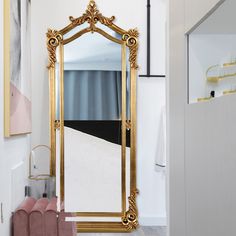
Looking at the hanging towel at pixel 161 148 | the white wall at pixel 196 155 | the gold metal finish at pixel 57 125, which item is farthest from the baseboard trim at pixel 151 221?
the white wall at pixel 196 155

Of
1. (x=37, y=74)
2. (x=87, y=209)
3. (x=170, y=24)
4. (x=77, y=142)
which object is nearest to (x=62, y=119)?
(x=77, y=142)

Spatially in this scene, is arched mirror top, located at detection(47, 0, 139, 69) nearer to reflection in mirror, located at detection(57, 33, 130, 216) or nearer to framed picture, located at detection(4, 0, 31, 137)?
reflection in mirror, located at detection(57, 33, 130, 216)

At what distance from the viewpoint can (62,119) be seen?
3.24 meters

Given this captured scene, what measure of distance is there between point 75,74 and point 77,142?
0.64m

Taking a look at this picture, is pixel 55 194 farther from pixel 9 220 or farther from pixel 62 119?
pixel 9 220

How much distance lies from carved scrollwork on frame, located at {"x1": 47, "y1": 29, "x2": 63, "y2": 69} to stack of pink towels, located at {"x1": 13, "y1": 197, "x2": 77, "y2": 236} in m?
1.49

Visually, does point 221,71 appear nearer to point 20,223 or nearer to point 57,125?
point 20,223

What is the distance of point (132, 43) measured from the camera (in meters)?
3.29

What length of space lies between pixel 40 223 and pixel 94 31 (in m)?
1.85

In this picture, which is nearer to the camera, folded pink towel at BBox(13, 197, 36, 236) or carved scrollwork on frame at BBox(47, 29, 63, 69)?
folded pink towel at BBox(13, 197, 36, 236)

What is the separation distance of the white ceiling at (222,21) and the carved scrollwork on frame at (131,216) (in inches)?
102

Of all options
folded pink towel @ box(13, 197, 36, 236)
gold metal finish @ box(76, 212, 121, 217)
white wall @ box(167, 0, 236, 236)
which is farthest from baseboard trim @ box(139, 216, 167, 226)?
white wall @ box(167, 0, 236, 236)

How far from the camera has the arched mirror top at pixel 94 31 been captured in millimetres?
3277

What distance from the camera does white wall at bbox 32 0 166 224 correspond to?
3.35 meters
